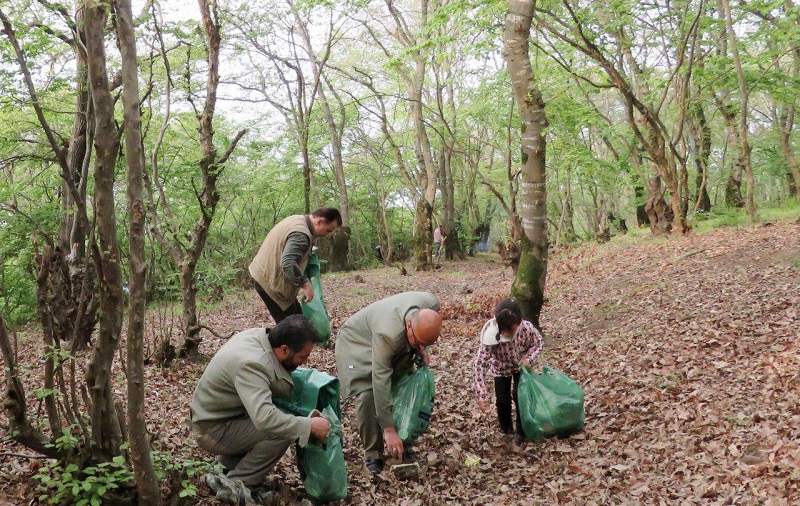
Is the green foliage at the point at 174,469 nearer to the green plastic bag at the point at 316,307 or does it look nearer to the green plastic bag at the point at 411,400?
the green plastic bag at the point at 411,400

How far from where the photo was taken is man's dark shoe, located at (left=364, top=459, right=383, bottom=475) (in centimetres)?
433

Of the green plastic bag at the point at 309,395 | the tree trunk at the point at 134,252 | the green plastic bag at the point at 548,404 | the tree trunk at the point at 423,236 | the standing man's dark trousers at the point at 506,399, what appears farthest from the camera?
the tree trunk at the point at 423,236

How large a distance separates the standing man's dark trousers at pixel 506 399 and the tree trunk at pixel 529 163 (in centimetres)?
215

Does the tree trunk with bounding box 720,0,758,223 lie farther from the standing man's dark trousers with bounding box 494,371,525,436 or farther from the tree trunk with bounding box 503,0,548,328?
the standing man's dark trousers with bounding box 494,371,525,436

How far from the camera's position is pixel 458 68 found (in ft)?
76.0

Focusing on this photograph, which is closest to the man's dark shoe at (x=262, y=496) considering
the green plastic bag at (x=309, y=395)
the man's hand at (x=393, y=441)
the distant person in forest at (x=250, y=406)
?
the distant person in forest at (x=250, y=406)

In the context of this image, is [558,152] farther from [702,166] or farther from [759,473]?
[759,473]

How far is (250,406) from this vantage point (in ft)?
11.2

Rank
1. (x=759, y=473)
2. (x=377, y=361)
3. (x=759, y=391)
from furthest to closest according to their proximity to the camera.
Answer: (x=759, y=391) < (x=377, y=361) < (x=759, y=473)

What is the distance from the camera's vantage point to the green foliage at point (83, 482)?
9.85 ft

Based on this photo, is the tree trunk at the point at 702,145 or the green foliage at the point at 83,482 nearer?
the green foliage at the point at 83,482

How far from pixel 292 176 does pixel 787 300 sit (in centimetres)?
1888

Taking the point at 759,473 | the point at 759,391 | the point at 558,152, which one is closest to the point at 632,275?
the point at 759,391

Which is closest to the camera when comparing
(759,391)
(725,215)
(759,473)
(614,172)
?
(759,473)
